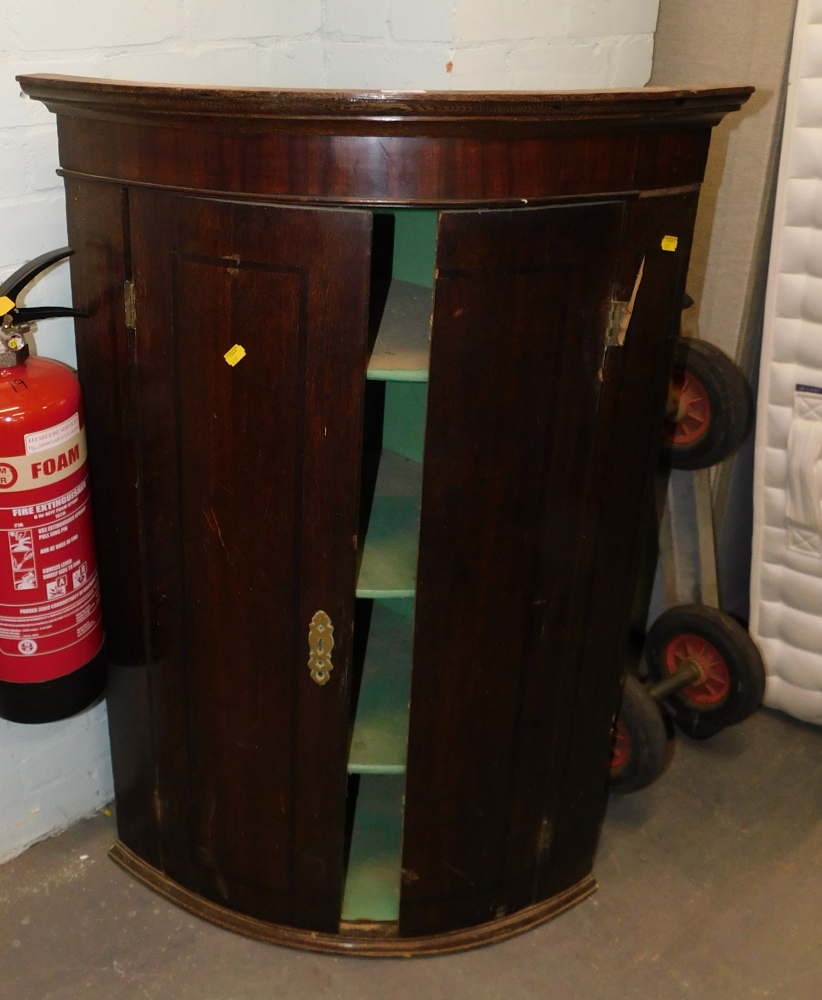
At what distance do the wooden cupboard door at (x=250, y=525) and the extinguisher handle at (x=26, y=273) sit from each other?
0.55ft

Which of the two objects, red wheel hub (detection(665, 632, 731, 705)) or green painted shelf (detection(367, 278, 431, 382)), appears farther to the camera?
red wheel hub (detection(665, 632, 731, 705))

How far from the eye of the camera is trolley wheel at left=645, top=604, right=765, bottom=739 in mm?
2180

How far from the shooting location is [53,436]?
4.86 feet

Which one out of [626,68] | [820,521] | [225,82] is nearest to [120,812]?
[225,82]

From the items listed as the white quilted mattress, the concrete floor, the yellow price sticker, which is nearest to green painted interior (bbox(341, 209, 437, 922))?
the concrete floor

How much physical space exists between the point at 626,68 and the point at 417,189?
0.98 metres

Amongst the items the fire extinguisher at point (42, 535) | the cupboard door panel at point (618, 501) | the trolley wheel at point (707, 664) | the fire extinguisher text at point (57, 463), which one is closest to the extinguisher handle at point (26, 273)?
the fire extinguisher at point (42, 535)

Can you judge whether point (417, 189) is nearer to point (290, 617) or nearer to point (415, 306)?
point (415, 306)

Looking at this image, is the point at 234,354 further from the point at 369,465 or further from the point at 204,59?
the point at 204,59

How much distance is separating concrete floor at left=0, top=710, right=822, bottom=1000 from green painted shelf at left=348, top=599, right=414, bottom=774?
410mm

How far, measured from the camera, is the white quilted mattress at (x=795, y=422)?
1.93 meters

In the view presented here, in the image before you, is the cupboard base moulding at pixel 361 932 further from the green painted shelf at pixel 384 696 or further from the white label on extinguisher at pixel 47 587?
the white label on extinguisher at pixel 47 587

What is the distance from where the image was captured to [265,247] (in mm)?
1307

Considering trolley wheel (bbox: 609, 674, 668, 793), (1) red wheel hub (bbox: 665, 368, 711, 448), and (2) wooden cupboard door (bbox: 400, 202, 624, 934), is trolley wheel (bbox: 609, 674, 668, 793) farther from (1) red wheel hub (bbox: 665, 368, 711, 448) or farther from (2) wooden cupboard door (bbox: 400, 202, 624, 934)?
(1) red wheel hub (bbox: 665, 368, 711, 448)
